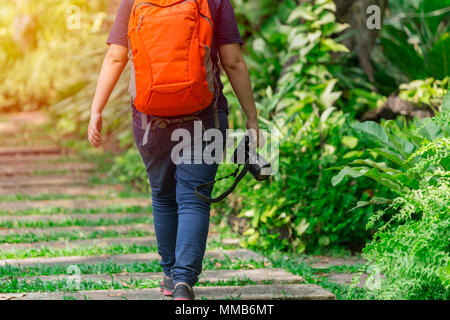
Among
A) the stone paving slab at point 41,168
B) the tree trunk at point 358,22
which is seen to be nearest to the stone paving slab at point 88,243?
the tree trunk at point 358,22

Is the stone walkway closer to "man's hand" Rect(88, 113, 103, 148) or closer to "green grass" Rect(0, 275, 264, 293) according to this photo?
"green grass" Rect(0, 275, 264, 293)

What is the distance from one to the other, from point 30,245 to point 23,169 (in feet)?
10.5

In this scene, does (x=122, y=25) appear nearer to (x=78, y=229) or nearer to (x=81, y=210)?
(x=78, y=229)

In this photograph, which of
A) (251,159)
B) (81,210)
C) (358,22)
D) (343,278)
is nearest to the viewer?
(251,159)

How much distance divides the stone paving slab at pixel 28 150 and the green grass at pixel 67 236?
12.6 ft

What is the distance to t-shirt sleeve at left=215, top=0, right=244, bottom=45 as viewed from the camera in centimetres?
277

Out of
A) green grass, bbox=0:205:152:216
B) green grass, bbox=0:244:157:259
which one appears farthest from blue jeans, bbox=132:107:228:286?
green grass, bbox=0:205:152:216

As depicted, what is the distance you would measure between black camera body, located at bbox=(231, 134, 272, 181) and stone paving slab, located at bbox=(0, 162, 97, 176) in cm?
464

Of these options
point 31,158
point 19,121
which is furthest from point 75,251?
point 19,121

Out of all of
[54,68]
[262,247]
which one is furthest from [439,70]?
[54,68]

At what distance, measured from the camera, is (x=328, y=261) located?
13.5 ft

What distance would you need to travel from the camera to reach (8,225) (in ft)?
15.1

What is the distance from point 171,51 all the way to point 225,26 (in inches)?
14.1
